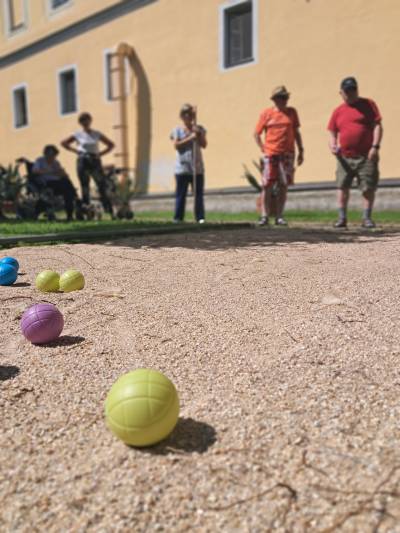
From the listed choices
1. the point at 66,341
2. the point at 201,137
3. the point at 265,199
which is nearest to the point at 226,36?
the point at 201,137

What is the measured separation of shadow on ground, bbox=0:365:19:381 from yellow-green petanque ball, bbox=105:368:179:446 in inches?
27.0

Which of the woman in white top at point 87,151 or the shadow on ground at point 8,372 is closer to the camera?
the shadow on ground at point 8,372

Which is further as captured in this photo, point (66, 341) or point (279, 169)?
point (279, 169)

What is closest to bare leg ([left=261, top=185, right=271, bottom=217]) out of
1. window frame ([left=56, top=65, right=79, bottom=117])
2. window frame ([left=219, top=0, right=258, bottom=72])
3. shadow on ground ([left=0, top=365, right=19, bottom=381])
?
window frame ([left=219, top=0, right=258, bottom=72])

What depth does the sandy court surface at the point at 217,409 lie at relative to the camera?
1.42 metres

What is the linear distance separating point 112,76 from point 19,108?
6.78 metres

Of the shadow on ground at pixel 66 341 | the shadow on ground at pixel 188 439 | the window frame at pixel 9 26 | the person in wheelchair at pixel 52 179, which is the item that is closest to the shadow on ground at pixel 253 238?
the shadow on ground at pixel 66 341

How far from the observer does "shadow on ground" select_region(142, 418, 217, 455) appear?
1.69m

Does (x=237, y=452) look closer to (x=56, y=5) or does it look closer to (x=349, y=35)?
(x=349, y=35)

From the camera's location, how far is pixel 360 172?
7.11 metres

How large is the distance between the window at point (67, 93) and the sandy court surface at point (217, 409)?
1595 centimetres

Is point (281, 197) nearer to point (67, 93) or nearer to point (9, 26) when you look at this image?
point (67, 93)

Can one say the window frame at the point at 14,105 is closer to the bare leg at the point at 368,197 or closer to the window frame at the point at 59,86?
the window frame at the point at 59,86

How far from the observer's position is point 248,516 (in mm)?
1381
